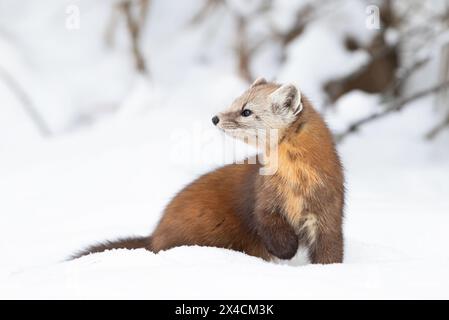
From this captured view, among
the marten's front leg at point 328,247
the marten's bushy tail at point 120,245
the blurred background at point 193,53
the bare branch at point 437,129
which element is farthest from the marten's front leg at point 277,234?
the bare branch at point 437,129

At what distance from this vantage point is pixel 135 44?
8656 mm

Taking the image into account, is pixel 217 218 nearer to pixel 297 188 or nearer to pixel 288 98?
pixel 297 188

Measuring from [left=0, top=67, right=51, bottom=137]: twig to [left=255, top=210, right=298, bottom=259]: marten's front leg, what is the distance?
5.61 m

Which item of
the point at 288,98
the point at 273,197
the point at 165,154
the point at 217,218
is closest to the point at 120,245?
the point at 217,218

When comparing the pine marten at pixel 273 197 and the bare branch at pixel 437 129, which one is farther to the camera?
the bare branch at pixel 437 129

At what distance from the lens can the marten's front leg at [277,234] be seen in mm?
3621

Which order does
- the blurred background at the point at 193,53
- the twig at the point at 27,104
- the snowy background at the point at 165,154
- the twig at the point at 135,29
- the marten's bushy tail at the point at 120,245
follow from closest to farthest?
the snowy background at the point at 165,154, the marten's bushy tail at the point at 120,245, the blurred background at the point at 193,53, the twig at the point at 135,29, the twig at the point at 27,104

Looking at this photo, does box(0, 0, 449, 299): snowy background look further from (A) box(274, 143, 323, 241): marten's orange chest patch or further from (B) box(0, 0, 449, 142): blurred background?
(A) box(274, 143, 323, 241): marten's orange chest patch

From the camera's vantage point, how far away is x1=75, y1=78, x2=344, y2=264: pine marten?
367 centimetres

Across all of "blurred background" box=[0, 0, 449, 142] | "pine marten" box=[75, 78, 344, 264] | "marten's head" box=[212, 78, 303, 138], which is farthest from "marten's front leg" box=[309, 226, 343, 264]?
"blurred background" box=[0, 0, 449, 142]

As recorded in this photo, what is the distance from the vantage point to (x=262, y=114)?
383 centimetres

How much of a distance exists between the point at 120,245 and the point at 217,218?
566mm

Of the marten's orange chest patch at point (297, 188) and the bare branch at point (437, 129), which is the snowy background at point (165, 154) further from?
the marten's orange chest patch at point (297, 188)
